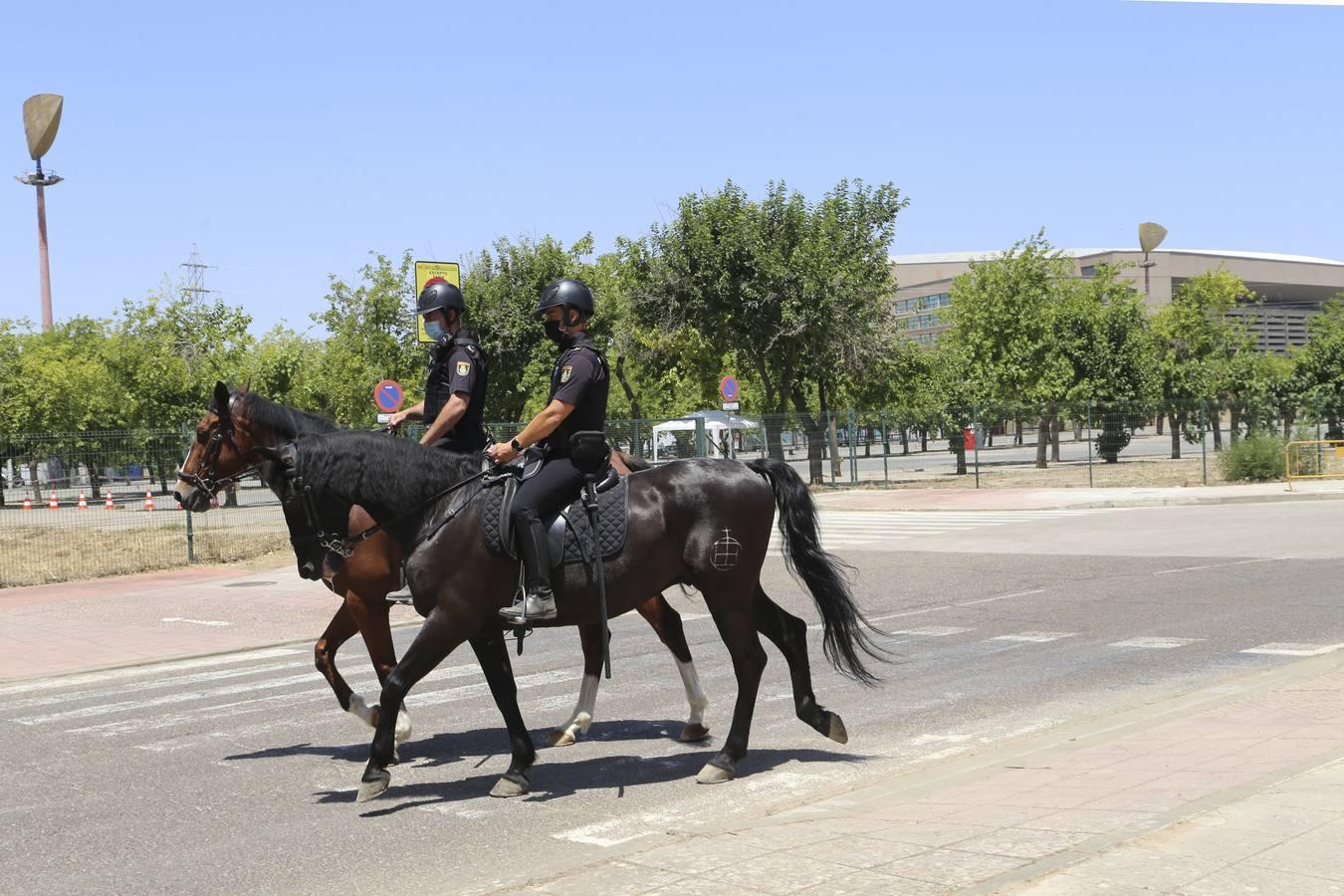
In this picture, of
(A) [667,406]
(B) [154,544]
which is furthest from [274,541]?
(A) [667,406]

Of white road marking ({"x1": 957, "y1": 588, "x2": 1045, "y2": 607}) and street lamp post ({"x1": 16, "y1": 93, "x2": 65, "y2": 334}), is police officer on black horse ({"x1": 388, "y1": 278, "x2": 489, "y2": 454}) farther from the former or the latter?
street lamp post ({"x1": 16, "y1": 93, "x2": 65, "y2": 334})

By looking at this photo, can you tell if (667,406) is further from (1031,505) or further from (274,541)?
(274,541)

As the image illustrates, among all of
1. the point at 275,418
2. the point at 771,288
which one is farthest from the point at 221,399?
the point at 771,288

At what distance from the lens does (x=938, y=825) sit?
5.11 metres

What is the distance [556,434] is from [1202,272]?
131 metres

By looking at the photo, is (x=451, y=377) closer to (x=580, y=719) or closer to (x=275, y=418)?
(x=275, y=418)

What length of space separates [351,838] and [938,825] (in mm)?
2510

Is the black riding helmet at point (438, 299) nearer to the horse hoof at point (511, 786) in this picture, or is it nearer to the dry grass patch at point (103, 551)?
the horse hoof at point (511, 786)

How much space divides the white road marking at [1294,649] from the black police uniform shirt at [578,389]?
608 cm

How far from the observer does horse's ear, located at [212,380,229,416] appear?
7.04 meters

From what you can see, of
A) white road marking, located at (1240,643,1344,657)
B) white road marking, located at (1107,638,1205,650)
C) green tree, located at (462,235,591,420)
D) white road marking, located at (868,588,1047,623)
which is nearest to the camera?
white road marking, located at (1240,643,1344,657)

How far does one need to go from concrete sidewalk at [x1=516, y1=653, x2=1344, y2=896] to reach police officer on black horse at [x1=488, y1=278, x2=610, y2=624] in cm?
139

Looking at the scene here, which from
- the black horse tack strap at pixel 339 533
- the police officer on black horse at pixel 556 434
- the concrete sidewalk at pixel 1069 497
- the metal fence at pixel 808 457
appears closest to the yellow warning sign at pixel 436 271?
the metal fence at pixel 808 457

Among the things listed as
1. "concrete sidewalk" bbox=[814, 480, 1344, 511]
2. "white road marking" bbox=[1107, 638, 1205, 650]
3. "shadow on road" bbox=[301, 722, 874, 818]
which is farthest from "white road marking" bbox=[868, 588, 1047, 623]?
"concrete sidewalk" bbox=[814, 480, 1344, 511]
